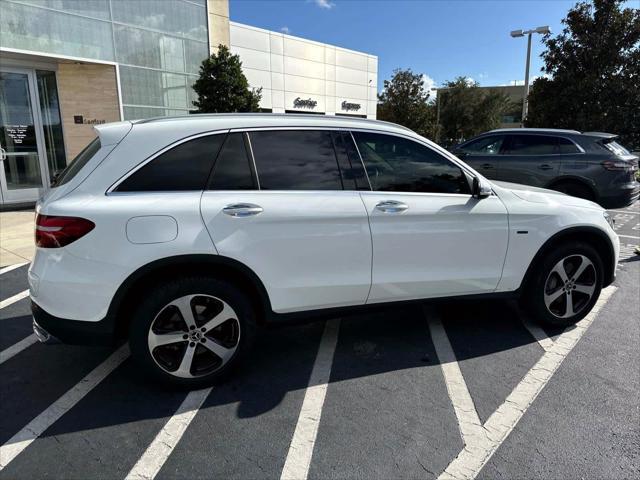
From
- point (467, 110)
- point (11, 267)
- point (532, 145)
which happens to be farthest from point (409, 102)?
point (11, 267)

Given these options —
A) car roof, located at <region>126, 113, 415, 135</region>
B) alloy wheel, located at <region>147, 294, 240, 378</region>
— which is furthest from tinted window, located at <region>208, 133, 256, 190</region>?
alloy wheel, located at <region>147, 294, 240, 378</region>

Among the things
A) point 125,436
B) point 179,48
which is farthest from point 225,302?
point 179,48

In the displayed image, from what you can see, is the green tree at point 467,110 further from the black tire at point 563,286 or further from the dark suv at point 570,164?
the black tire at point 563,286

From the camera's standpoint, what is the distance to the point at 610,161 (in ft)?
24.5

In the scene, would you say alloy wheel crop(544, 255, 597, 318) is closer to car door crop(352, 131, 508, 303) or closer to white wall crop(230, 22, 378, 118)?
car door crop(352, 131, 508, 303)

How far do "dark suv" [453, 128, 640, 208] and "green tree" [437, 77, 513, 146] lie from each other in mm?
38654

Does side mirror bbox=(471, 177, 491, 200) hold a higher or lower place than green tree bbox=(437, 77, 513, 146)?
lower

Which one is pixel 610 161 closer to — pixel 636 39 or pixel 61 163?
pixel 636 39

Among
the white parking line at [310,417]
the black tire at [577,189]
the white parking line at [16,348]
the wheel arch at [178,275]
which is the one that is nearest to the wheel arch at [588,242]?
the white parking line at [310,417]

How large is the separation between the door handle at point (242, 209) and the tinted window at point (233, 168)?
14 centimetres

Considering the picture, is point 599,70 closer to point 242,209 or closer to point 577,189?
point 577,189

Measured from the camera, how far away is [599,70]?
14930 millimetres

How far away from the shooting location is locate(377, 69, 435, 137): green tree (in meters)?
32.6

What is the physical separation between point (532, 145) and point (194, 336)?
7383 millimetres
